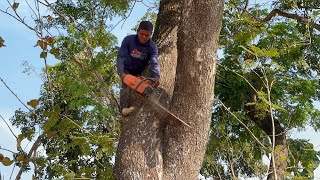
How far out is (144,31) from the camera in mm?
3887

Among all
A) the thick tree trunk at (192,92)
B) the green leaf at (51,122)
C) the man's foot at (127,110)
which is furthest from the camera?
the green leaf at (51,122)

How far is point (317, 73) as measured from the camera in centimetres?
893

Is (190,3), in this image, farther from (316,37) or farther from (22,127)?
(22,127)

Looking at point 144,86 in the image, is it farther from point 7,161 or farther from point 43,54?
point 43,54

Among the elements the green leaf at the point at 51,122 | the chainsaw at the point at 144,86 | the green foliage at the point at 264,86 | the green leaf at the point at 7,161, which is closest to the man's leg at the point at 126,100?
the chainsaw at the point at 144,86

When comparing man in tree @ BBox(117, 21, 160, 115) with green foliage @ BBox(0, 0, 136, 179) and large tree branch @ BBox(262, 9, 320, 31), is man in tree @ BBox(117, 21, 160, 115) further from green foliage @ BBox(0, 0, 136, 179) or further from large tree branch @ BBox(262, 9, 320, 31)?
large tree branch @ BBox(262, 9, 320, 31)

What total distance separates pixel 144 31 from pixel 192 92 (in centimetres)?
72

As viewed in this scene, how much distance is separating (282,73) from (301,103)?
62 cm

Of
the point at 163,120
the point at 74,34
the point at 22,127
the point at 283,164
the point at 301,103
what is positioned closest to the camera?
the point at 163,120

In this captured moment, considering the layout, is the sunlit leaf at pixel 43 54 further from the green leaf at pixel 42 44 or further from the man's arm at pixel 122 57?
the man's arm at pixel 122 57

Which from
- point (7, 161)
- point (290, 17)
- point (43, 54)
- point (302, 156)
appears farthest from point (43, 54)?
point (302, 156)

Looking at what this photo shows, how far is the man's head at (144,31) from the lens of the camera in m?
3.88

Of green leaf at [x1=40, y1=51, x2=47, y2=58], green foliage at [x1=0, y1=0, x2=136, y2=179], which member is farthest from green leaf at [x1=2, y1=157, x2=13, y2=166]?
green leaf at [x1=40, y1=51, x2=47, y2=58]

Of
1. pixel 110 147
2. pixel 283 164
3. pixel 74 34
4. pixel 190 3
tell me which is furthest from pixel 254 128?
pixel 190 3
